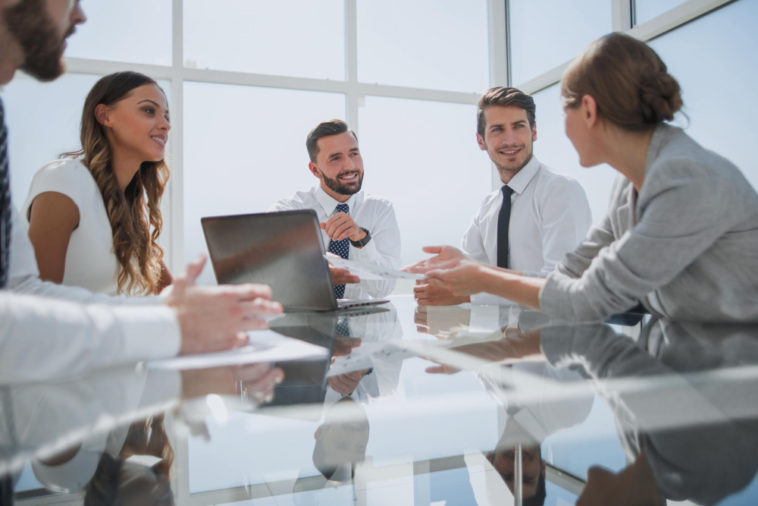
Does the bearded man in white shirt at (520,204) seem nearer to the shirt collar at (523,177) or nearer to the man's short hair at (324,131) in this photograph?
the shirt collar at (523,177)

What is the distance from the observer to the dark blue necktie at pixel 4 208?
84 centimetres

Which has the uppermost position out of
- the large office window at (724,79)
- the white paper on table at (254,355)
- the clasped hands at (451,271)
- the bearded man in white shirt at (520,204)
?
the large office window at (724,79)

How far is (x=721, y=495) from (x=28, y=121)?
4.86 meters

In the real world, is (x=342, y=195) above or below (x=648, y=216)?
above

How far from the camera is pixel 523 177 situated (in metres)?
2.69

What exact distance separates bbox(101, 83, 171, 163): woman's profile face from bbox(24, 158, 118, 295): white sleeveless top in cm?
26

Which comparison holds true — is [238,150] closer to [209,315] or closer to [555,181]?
[555,181]

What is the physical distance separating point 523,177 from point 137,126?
1.77 m

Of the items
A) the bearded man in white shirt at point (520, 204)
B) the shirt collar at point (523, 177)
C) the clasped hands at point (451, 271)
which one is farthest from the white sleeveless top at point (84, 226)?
the shirt collar at point (523, 177)

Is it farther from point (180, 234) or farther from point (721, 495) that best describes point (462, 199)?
point (721, 495)

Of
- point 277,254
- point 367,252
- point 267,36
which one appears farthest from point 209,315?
point 267,36

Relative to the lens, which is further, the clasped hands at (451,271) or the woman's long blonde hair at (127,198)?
Result: the woman's long blonde hair at (127,198)

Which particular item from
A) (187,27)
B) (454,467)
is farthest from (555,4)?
(454,467)

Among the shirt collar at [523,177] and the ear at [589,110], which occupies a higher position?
the shirt collar at [523,177]
